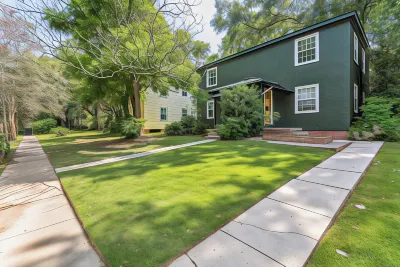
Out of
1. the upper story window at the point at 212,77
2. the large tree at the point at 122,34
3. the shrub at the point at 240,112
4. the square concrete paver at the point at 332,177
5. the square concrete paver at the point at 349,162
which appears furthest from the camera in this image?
the upper story window at the point at 212,77

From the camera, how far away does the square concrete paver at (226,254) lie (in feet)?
5.22

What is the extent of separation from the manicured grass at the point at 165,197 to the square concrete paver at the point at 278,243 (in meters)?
0.28

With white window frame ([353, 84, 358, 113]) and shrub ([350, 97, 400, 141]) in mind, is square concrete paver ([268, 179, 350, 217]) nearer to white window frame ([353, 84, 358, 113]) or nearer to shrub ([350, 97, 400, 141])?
shrub ([350, 97, 400, 141])

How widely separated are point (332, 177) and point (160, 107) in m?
16.3

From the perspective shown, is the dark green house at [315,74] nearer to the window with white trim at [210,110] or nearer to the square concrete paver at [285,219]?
the window with white trim at [210,110]

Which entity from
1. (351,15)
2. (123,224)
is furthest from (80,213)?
(351,15)

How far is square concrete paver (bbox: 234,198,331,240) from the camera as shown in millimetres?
2006

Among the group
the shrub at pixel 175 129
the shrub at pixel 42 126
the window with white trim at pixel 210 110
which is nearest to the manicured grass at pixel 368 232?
the shrub at pixel 175 129

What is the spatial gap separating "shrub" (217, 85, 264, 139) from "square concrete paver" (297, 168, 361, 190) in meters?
5.48

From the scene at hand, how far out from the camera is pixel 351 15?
8445 millimetres

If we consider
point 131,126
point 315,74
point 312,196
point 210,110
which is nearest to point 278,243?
point 312,196

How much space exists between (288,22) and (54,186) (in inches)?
812

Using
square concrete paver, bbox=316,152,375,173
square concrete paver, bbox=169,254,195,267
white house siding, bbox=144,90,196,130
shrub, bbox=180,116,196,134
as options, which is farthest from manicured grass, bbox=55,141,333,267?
white house siding, bbox=144,90,196,130

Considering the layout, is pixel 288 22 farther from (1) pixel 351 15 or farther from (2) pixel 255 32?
(1) pixel 351 15
